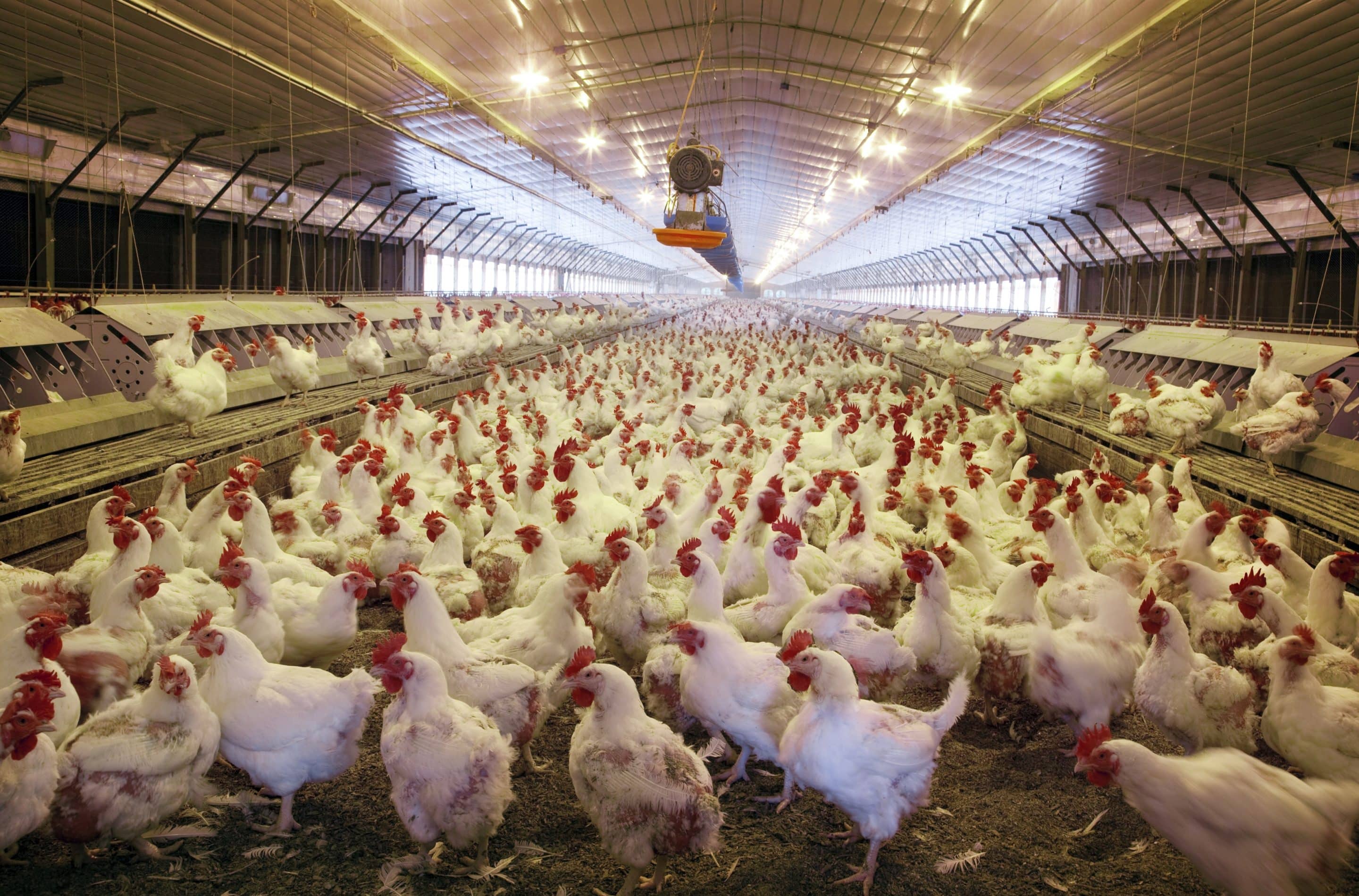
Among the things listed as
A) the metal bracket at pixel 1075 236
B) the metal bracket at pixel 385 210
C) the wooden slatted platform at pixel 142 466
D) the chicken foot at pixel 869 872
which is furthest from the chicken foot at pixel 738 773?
the metal bracket at pixel 1075 236

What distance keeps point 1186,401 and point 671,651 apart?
5.91 meters

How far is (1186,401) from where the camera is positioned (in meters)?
7.06

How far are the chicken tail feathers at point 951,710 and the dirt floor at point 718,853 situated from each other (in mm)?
567

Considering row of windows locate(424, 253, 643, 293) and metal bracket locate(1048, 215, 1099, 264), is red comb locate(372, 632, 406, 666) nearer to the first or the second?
metal bracket locate(1048, 215, 1099, 264)

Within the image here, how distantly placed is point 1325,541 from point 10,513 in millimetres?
7710

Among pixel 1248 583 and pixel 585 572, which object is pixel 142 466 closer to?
pixel 585 572

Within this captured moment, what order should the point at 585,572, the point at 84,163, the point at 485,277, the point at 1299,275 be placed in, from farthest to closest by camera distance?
the point at 485,277 → the point at 1299,275 → the point at 84,163 → the point at 585,572

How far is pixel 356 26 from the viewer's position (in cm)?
873

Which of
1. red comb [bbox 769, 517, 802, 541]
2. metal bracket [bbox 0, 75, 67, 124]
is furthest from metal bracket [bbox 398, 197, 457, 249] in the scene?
red comb [bbox 769, 517, 802, 541]

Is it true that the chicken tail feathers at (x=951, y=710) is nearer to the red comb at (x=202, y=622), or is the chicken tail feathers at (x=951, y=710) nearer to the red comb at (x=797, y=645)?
the red comb at (x=797, y=645)

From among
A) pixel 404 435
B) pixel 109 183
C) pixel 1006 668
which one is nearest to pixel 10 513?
pixel 404 435

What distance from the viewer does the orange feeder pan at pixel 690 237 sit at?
763 cm

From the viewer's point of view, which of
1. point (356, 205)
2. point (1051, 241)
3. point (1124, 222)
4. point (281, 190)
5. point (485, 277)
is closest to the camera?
point (281, 190)

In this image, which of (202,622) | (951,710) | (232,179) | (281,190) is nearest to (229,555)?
(202,622)
